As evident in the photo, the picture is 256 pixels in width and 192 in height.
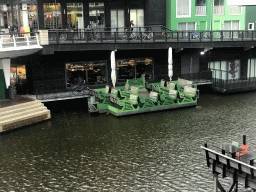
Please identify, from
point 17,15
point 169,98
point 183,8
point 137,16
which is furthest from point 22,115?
point 183,8

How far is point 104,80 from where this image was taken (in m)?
35.2

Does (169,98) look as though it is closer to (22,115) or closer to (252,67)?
(22,115)

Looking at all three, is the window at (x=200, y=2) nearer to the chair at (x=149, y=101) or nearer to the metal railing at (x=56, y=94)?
the chair at (x=149, y=101)

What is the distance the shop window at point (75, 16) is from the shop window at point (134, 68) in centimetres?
547

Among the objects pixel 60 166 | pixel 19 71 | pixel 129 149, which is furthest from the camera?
pixel 19 71

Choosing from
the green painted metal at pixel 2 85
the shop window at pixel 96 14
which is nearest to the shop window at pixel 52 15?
the shop window at pixel 96 14

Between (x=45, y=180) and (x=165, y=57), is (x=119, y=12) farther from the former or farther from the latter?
(x=45, y=180)

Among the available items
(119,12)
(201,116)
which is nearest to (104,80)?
(119,12)

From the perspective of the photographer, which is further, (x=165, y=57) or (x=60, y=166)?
(x=165, y=57)

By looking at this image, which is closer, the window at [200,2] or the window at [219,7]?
the window at [200,2]

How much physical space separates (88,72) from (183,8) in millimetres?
12292

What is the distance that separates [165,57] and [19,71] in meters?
15.1

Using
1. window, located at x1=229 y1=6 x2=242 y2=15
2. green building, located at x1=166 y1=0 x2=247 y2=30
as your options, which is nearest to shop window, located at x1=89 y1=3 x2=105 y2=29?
green building, located at x1=166 y1=0 x2=247 y2=30

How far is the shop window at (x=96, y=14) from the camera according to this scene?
34531 mm
